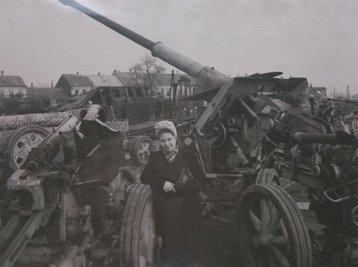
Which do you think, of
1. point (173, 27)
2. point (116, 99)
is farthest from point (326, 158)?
point (116, 99)

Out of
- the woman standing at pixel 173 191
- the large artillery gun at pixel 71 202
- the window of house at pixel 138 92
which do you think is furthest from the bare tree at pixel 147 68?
the woman standing at pixel 173 191

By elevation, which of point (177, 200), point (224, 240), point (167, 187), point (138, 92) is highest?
point (138, 92)

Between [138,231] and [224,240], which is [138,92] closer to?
[224,240]

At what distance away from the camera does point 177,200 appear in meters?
3.21

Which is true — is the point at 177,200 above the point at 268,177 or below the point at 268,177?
below

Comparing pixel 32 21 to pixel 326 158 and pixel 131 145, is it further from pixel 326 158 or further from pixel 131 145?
pixel 131 145

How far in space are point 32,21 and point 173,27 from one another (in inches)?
49.0

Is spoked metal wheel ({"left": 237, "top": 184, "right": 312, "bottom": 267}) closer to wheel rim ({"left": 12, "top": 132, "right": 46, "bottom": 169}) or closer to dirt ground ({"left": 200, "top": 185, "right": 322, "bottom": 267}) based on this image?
dirt ground ({"left": 200, "top": 185, "right": 322, "bottom": 267})

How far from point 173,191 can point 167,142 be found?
0.37 m

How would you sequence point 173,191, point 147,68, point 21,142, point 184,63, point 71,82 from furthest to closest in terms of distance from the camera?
point 147,68
point 71,82
point 184,63
point 21,142
point 173,191

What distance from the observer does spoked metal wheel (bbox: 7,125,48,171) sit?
5.75 m

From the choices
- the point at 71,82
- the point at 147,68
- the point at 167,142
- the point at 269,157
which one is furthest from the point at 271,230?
the point at 147,68

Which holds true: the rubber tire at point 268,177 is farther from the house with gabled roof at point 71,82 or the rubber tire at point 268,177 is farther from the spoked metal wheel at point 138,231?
the house with gabled roof at point 71,82

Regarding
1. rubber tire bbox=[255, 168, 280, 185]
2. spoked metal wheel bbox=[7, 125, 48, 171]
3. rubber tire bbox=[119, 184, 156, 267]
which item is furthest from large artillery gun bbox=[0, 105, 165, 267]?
spoked metal wheel bbox=[7, 125, 48, 171]
